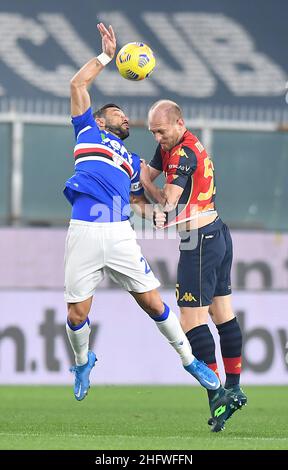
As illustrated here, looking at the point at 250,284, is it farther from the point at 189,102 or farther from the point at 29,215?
the point at 189,102

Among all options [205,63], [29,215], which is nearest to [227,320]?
[29,215]

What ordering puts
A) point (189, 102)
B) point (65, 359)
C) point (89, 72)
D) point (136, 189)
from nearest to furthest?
point (89, 72)
point (136, 189)
point (65, 359)
point (189, 102)

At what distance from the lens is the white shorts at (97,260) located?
7.13 metres

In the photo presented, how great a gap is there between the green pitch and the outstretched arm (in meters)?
2.09

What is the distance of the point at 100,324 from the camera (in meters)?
12.0

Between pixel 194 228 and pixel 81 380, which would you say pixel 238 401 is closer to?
pixel 81 380

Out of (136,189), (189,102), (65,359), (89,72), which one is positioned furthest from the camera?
(189,102)

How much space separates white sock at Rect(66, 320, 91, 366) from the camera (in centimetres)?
726

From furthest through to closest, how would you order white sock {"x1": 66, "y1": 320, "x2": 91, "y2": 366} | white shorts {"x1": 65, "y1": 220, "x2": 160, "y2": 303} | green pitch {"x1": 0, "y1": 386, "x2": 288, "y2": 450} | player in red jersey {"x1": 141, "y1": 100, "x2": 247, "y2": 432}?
player in red jersey {"x1": 141, "y1": 100, "x2": 247, "y2": 432}, white sock {"x1": 66, "y1": 320, "x2": 91, "y2": 366}, white shorts {"x1": 65, "y1": 220, "x2": 160, "y2": 303}, green pitch {"x1": 0, "y1": 386, "x2": 288, "y2": 450}

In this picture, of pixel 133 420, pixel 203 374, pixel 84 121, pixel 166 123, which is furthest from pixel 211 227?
pixel 133 420

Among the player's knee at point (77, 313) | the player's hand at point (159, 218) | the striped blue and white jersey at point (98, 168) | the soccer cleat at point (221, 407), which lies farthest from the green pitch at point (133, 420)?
the striped blue and white jersey at point (98, 168)

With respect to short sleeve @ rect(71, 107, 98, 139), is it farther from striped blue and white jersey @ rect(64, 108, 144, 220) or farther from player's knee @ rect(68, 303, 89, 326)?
player's knee @ rect(68, 303, 89, 326)

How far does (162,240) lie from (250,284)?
3.62 feet

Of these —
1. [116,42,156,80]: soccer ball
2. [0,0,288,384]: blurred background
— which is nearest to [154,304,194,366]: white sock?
[116,42,156,80]: soccer ball
